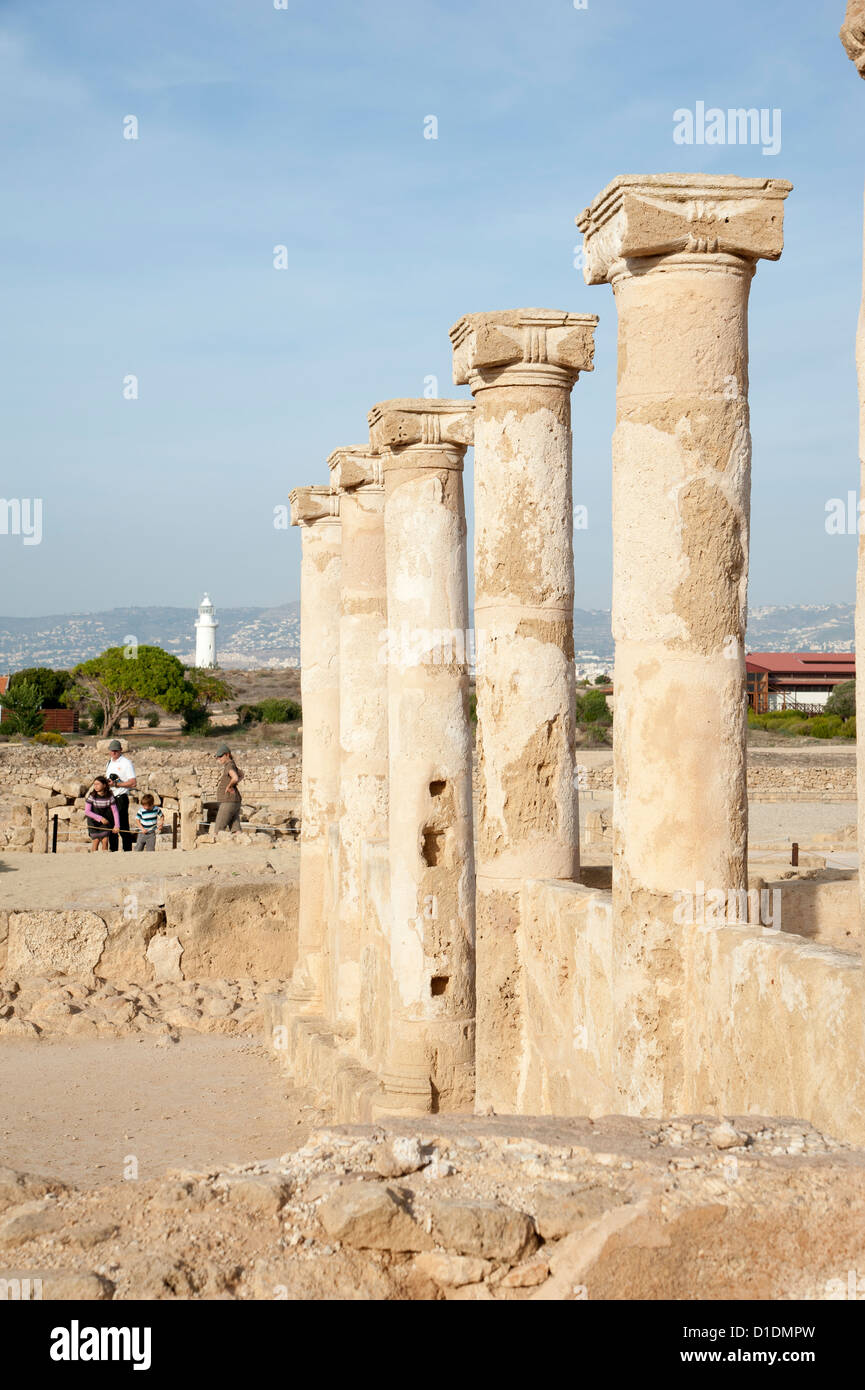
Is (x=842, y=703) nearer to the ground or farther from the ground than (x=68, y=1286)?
nearer to the ground

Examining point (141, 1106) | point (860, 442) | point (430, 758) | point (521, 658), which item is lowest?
point (141, 1106)

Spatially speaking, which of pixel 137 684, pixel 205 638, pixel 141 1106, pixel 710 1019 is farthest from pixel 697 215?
pixel 205 638

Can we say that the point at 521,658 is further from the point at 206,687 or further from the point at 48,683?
the point at 206,687

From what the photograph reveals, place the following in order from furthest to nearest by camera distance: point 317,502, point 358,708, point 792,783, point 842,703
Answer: point 842,703, point 792,783, point 317,502, point 358,708

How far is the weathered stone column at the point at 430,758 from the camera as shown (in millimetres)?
9055

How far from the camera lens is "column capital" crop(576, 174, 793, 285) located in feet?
18.2

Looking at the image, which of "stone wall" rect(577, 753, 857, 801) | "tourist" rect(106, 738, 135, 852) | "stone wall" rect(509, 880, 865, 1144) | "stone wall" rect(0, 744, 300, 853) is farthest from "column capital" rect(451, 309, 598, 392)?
"stone wall" rect(577, 753, 857, 801)

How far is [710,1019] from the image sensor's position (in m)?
5.45

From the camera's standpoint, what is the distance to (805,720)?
5212 centimetres

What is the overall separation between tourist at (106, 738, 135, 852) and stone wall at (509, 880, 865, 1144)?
11.4 meters

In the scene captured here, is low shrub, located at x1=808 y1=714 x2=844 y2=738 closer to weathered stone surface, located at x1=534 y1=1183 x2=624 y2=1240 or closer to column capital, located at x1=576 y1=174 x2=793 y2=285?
column capital, located at x1=576 y1=174 x2=793 y2=285

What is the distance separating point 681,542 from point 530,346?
243 centimetres
